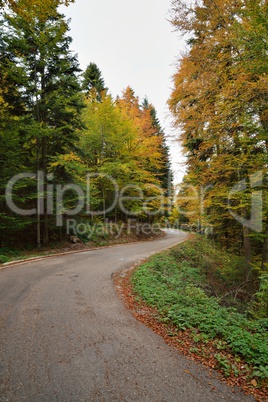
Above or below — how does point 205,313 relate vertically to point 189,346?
above

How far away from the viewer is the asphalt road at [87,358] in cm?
272

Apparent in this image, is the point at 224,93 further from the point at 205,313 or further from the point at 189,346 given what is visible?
the point at 189,346

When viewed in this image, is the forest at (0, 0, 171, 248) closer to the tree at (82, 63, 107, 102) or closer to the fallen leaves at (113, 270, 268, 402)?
the fallen leaves at (113, 270, 268, 402)

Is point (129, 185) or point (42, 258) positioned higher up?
point (129, 185)

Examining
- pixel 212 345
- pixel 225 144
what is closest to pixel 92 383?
pixel 212 345

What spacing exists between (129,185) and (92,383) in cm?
1862

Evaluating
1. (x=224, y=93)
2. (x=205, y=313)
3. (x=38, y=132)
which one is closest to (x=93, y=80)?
(x=38, y=132)

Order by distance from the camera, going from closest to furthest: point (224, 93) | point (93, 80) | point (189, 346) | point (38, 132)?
point (189, 346) < point (224, 93) < point (38, 132) < point (93, 80)

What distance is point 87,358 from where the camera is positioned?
336 centimetres

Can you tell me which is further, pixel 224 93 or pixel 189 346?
pixel 224 93

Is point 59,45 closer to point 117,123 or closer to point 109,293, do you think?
point 117,123

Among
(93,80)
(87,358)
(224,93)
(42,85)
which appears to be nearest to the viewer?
(87,358)

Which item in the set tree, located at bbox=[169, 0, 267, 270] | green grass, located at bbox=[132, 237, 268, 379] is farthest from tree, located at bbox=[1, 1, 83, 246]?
green grass, located at bbox=[132, 237, 268, 379]

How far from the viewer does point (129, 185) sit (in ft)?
68.9
